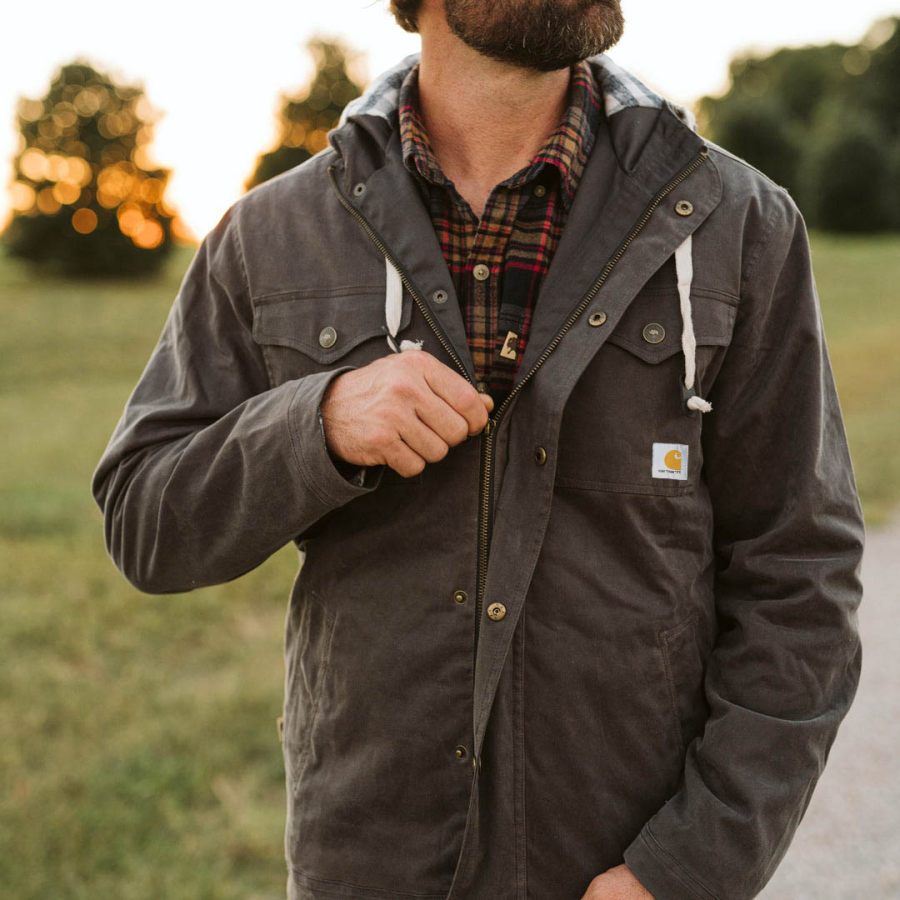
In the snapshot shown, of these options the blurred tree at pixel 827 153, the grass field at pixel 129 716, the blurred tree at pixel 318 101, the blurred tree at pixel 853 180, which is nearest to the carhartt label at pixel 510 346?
the grass field at pixel 129 716

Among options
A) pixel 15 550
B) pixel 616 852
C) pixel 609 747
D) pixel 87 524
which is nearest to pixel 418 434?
A: pixel 609 747

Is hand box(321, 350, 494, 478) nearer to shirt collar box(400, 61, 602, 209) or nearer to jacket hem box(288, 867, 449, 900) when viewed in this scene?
shirt collar box(400, 61, 602, 209)

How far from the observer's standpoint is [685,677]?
77.4 inches

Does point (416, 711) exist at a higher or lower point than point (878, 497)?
higher

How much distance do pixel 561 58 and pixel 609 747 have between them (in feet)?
4.61

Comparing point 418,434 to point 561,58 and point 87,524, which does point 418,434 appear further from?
point 87,524

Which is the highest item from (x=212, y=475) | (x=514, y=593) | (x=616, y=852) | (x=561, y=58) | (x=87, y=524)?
(x=561, y=58)

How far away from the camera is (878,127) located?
159ft

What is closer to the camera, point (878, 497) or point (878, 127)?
point (878, 497)

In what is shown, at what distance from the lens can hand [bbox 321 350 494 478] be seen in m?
1.75

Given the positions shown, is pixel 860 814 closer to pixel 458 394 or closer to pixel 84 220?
pixel 458 394

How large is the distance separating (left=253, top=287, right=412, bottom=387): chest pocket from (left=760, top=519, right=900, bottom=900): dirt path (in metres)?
2.97

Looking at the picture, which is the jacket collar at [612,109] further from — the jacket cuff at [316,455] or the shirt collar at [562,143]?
the jacket cuff at [316,455]

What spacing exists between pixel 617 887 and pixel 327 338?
1232 millimetres
